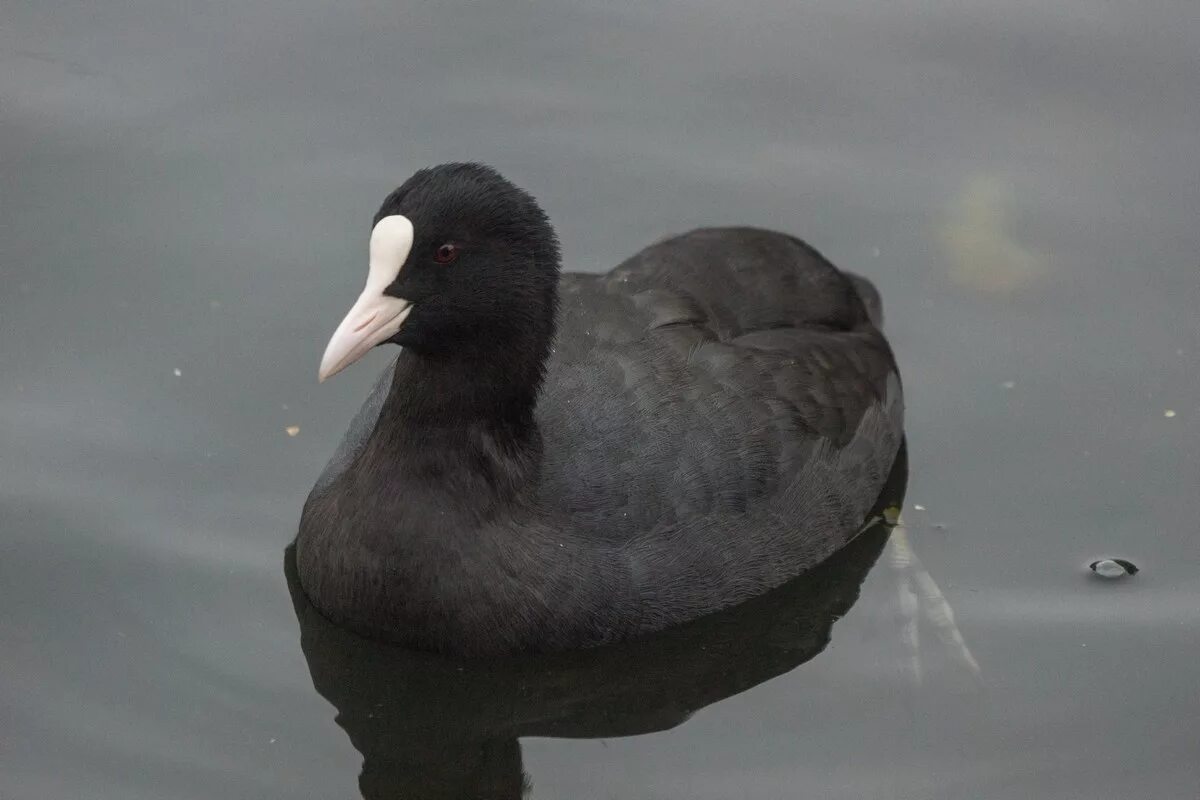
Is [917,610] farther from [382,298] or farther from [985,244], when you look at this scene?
[382,298]

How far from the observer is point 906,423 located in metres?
9.12

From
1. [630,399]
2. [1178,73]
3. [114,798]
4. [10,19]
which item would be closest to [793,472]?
[630,399]

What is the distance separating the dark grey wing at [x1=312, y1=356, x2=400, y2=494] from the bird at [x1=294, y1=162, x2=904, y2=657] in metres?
0.01

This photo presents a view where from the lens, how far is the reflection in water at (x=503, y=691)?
7473 mm

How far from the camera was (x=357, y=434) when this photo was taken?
320 inches

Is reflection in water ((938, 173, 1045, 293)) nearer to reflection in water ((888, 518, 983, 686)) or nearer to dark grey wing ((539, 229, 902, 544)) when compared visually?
dark grey wing ((539, 229, 902, 544))

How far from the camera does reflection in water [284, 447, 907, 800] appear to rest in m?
7.47

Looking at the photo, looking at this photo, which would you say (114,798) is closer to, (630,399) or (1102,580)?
(630,399)

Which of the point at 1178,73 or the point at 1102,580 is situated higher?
the point at 1178,73

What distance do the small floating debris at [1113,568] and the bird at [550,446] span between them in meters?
0.96

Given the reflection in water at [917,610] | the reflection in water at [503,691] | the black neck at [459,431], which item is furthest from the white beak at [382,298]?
the reflection in water at [917,610]

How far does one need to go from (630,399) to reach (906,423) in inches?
67.9

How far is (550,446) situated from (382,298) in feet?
3.23

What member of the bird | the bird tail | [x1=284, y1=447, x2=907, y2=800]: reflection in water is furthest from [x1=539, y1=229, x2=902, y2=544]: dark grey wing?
[x1=284, y1=447, x2=907, y2=800]: reflection in water
